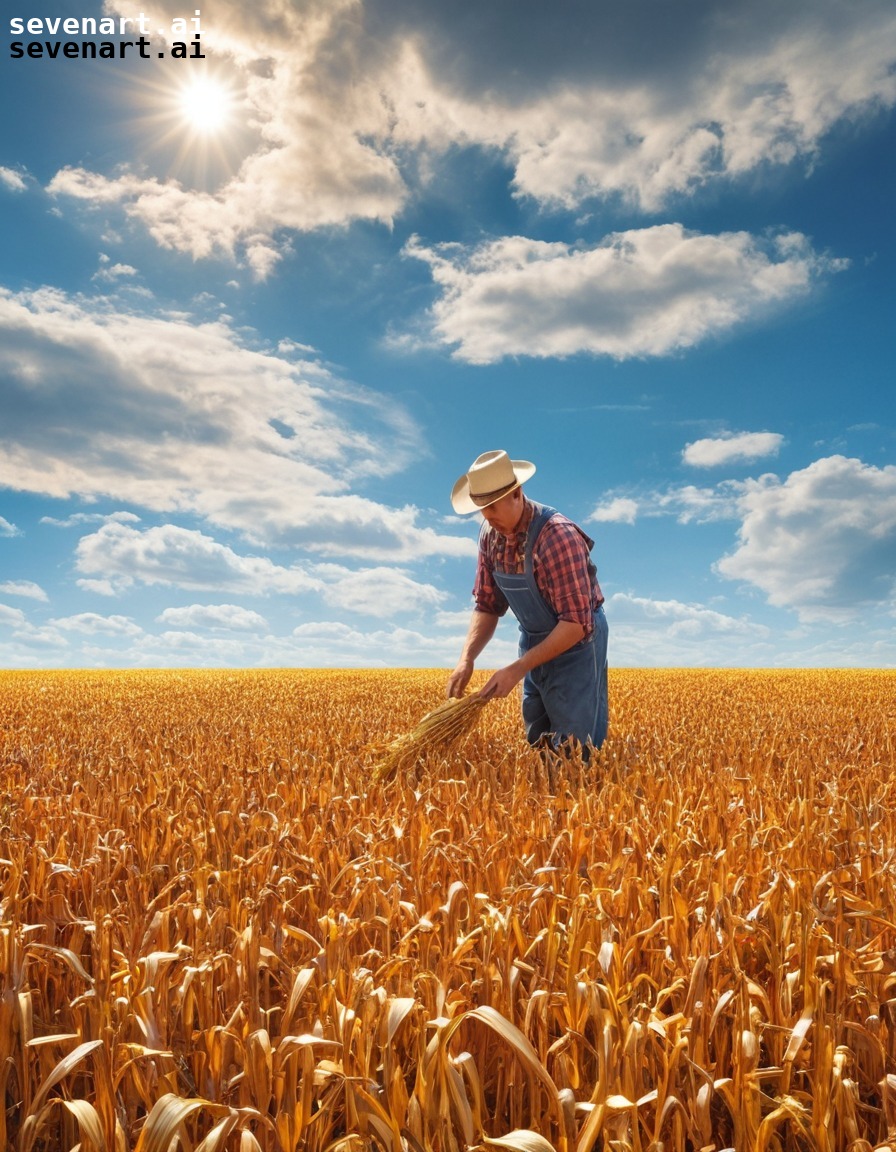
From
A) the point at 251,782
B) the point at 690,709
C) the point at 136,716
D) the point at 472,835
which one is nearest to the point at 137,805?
the point at 251,782

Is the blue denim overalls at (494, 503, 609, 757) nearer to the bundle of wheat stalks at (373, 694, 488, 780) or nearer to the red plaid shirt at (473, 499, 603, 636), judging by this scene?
the red plaid shirt at (473, 499, 603, 636)

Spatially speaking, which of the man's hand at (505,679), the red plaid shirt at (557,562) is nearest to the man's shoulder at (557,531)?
the red plaid shirt at (557,562)

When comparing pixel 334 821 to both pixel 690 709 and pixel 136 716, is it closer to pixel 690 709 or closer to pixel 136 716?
pixel 136 716

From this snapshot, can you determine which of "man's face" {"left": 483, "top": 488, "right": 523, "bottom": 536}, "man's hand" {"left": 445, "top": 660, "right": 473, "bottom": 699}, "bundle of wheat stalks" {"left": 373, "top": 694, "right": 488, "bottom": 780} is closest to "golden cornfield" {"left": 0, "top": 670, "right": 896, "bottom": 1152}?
"bundle of wheat stalks" {"left": 373, "top": 694, "right": 488, "bottom": 780}

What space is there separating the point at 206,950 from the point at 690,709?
32.0 ft

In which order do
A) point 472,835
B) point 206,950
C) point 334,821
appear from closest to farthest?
point 206,950 → point 472,835 → point 334,821

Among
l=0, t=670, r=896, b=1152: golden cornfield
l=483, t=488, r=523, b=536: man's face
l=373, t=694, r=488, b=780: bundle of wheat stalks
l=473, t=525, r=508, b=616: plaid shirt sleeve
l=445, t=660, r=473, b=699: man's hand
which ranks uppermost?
l=483, t=488, r=523, b=536: man's face

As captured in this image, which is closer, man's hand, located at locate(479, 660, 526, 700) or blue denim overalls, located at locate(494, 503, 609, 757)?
man's hand, located at locate(479, 660, 526, 700)

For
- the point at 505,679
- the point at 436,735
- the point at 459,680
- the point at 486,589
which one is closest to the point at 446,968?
the point at 505,679

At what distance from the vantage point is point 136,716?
10.4 meters

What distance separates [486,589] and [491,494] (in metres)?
1.38

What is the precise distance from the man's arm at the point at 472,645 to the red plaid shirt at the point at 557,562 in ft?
1.66

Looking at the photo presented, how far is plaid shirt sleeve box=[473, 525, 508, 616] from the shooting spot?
7145 millimetres

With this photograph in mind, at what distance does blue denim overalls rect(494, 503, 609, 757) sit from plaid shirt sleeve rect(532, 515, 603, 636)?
0.36 ft
